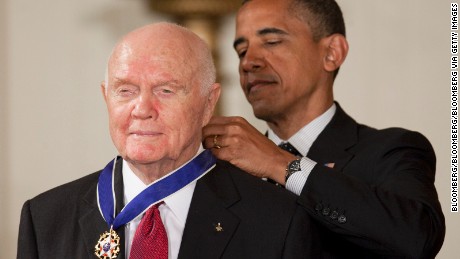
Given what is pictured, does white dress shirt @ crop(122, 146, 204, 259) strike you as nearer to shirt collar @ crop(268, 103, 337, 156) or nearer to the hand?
the hand

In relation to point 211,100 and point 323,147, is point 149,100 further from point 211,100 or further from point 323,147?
point 323,147

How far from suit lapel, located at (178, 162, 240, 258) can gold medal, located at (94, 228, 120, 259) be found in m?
0.13

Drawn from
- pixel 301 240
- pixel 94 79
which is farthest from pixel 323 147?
pixel 94 79

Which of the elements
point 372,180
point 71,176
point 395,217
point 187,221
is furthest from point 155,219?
point 71,176

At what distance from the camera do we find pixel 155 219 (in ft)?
6.19

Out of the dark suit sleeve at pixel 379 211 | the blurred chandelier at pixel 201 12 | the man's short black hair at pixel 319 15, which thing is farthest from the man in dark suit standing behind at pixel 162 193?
the blurred chandelier at pixel 201 12

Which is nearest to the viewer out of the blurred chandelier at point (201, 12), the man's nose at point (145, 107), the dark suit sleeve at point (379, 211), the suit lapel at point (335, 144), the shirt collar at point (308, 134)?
the man's nose at point (145, 107)

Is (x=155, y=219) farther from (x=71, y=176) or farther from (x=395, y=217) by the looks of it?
(x=71, y=176)

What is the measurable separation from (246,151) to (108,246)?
0.49 metres

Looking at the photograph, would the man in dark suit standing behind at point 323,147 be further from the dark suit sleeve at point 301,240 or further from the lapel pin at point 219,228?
the lapel pin at point 219,228

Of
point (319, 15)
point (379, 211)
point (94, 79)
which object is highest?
point (319, 15)

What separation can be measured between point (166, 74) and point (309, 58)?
0.97 m

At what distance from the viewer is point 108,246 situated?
1882mm

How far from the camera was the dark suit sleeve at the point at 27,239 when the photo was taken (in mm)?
1938
